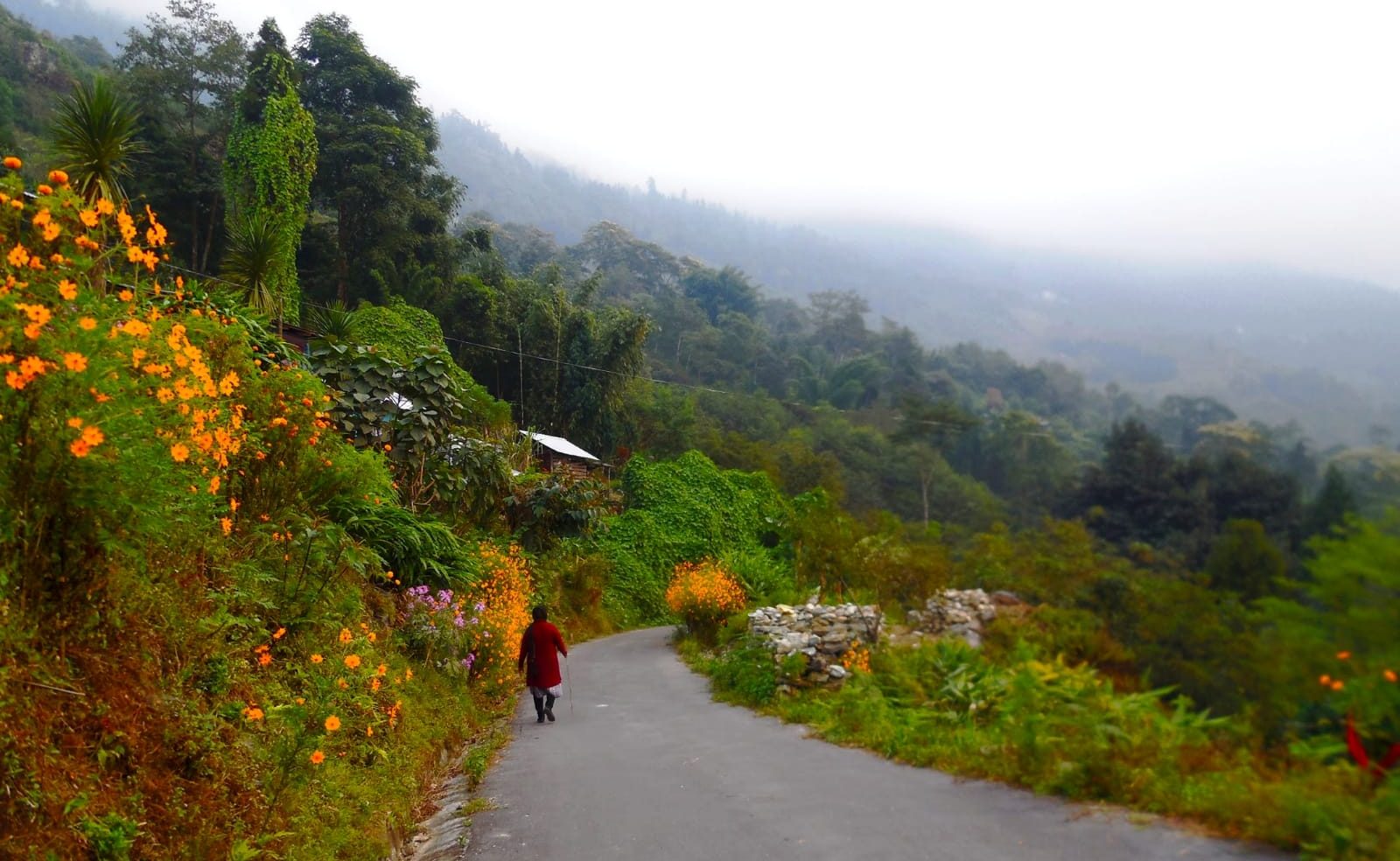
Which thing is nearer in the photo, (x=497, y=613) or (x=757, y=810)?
(x=757, y=810)

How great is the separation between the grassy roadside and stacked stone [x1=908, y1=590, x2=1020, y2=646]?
8.19 m

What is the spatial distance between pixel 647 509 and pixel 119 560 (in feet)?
88.5

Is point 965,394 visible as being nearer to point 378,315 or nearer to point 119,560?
point 378,315

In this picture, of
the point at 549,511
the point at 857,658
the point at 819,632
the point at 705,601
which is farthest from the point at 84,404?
the point at 549,511

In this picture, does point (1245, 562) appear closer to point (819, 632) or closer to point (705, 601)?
point (819, 632)

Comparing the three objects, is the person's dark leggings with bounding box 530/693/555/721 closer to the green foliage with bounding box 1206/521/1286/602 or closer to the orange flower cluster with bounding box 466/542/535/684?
the orange flower cluster with bounding box 466/542/535/684

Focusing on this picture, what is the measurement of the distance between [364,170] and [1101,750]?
35.7 m

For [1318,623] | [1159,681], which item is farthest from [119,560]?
[1159,681]

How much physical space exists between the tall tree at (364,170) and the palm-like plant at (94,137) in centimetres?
2566

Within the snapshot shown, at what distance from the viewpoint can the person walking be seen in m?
10.3

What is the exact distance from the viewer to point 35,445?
3418 millimetres

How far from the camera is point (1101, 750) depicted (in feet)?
16.5

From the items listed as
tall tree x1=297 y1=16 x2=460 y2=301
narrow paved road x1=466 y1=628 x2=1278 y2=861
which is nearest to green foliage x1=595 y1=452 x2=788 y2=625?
tall tree x1=297 y1=16 x2=460 y2=301

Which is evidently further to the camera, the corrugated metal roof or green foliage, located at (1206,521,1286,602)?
the corrugated metal roof
